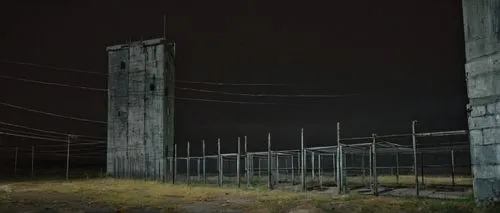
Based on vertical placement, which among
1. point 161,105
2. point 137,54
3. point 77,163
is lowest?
point 77,163

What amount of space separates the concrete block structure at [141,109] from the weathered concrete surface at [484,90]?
37743 mm

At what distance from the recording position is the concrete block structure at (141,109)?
5031cm

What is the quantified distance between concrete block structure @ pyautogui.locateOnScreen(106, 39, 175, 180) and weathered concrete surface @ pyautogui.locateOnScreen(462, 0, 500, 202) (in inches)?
1486

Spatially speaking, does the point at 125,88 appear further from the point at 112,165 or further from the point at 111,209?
the point at 111,209

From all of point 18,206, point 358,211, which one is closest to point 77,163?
point 18,206

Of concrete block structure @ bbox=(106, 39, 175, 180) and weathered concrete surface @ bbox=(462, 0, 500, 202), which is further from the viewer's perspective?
concrete block structure @ bbox=(106, 39, 175, 180)

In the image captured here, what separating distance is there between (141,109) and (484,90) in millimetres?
41544

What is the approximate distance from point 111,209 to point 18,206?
371cm

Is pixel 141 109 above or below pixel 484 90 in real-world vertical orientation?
above

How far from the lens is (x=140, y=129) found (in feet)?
169

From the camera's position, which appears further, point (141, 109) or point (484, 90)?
point (141, 109)

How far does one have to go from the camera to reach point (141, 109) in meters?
51.7

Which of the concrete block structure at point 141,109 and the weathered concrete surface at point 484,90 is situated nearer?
the weathered concrete surface at point 484,90

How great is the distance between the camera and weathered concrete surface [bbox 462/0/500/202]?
45.0ft
